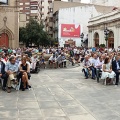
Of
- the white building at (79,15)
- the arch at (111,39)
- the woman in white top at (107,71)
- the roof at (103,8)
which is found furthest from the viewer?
the roof at (103,8)

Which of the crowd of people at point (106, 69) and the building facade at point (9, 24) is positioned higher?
the building facade at point (9, 24)

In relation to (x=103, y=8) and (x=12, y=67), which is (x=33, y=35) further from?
(x=12, y=67)

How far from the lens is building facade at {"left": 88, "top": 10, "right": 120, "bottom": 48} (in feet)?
135

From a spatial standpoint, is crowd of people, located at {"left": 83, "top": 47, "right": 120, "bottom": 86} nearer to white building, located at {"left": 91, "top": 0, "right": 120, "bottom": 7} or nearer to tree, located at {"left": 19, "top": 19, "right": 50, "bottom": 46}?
tree, located at {"left": 19, "top": 19, "right": 50, "bottom": 46}

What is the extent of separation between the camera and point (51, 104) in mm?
8852

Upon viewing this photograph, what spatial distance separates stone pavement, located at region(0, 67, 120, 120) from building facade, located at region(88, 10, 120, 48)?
29.4m

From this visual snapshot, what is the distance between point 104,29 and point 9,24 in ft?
48.4

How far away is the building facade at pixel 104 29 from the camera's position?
41.1 metres

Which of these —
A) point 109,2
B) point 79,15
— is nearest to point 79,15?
point 79,15

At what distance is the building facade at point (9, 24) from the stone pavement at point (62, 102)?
27.2 m

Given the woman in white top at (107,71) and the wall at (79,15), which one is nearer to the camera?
the woman in white top at (107,71)

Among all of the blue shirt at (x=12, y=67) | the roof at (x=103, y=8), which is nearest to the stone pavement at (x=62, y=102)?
the blue shirt at (x=12, y=67)

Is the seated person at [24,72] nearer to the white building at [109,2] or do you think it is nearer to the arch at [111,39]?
the arch at [111,39]

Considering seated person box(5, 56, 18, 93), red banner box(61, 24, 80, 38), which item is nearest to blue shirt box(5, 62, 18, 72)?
seated person box(5, 56, 18, 93)
